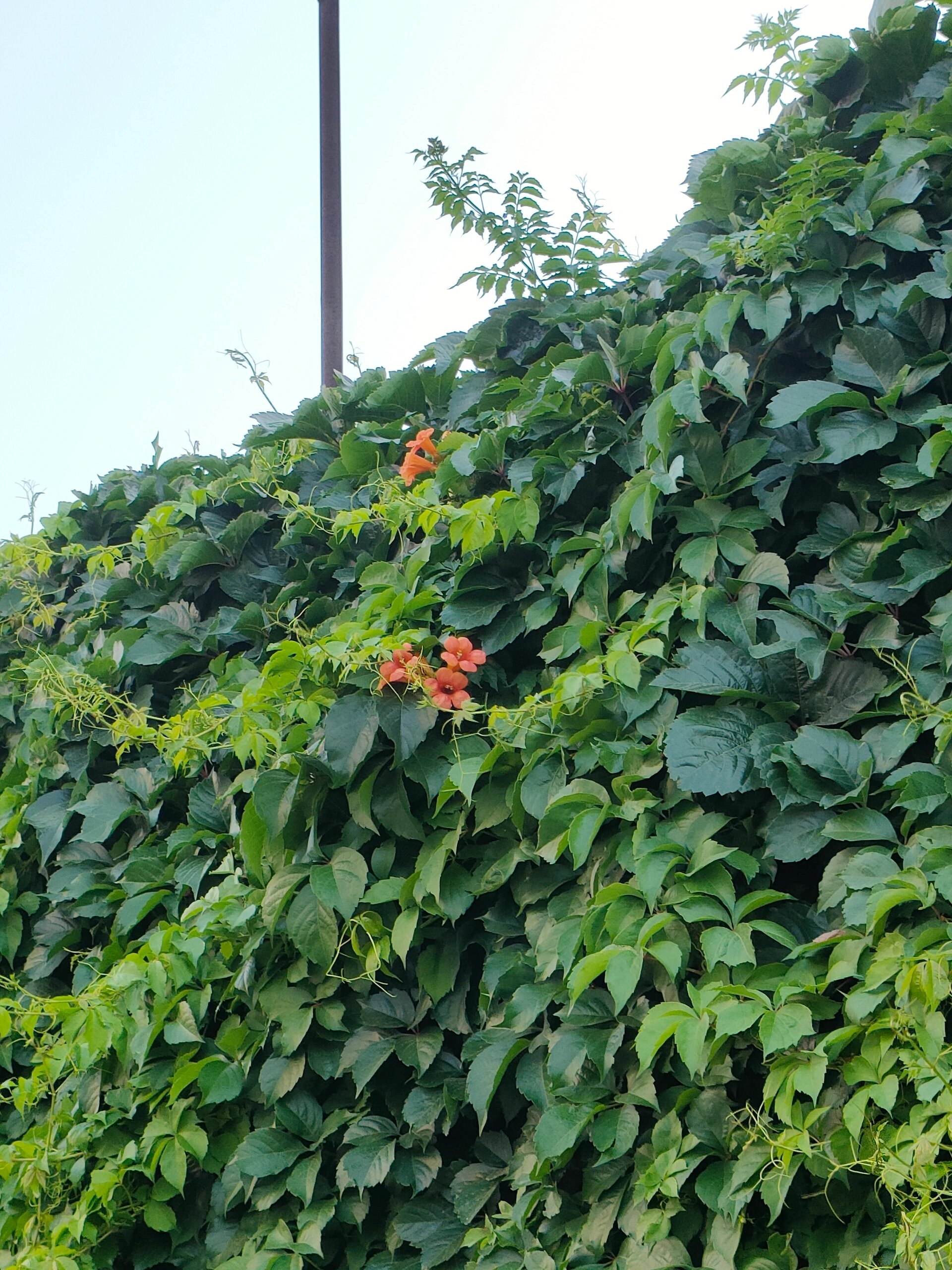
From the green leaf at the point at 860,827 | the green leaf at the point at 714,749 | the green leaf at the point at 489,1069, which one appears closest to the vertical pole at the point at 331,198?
the green leaf at the point at 714,749

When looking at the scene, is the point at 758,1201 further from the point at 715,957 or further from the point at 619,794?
the point at 619,794

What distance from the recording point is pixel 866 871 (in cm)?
126

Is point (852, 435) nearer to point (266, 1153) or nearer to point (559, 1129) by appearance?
point (559, 1129)

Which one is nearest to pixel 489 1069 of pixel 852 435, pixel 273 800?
pixel 273 800

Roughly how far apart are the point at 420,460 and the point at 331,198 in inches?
99.4

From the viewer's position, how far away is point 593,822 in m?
1.47

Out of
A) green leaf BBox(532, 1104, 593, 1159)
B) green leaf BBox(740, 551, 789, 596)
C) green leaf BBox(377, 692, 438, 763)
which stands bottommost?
green leaf BBox(532, 1104, 593, 1159)

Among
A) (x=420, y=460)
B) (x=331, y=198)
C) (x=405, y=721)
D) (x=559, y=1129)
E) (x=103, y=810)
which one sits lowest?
(x=559, y=1129)

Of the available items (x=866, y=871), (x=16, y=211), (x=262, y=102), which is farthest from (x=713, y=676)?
(x=16, y=211)

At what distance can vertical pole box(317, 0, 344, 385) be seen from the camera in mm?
4066

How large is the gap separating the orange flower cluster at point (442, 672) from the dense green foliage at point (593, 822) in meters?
0.03

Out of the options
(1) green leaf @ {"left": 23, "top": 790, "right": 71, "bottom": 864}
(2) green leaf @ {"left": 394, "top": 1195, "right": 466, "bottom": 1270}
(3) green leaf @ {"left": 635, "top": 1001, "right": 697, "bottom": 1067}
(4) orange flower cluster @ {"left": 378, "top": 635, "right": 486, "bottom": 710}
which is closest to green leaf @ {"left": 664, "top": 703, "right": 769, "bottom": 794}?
(3) green leaf @ {"left": 635, "top": 1001, "right": 697, "bottom": 1067}

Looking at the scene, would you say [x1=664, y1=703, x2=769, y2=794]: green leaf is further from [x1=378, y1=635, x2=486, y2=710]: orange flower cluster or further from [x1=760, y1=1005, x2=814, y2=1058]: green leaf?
[x1=378, y1=635, x2=486, y2=710]: orange flower cluster

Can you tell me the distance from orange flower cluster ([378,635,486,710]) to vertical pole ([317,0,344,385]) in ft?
8.19
